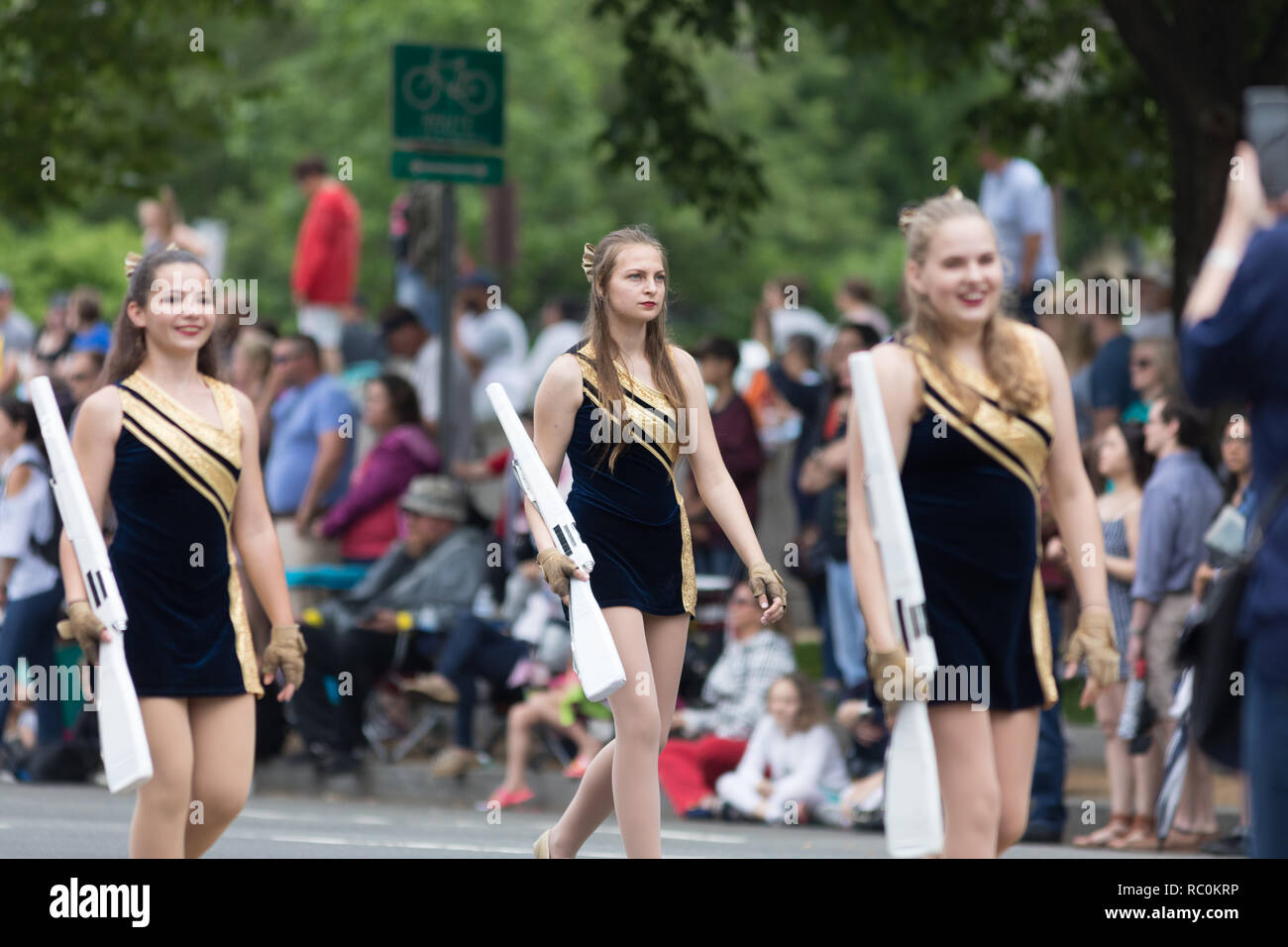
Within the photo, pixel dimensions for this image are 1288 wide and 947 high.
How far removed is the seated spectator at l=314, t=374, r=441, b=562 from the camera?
13.5 metres

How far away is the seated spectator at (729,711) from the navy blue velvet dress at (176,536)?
16.9 ft

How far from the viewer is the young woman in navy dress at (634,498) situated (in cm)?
701

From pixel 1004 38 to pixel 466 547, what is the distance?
6040 millimetres

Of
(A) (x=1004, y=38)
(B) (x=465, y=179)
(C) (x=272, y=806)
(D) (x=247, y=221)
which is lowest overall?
(C) (x=272, y=806)

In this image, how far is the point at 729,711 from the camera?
1189 cm

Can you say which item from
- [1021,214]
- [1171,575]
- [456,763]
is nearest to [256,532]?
[1171,575]

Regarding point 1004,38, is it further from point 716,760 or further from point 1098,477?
point 716,760

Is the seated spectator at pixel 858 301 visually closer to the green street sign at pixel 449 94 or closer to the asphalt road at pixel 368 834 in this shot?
the green street sign at pixel 449 94

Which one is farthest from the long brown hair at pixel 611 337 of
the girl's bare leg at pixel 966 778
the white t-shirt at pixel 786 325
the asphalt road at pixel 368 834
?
the white t-shirt at pixel 786 325

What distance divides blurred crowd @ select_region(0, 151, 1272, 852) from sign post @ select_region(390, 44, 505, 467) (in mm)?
962

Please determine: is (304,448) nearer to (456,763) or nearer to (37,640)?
(37,640)

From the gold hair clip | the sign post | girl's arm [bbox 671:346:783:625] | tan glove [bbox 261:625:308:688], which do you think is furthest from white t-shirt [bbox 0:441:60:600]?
the gold hair clip
